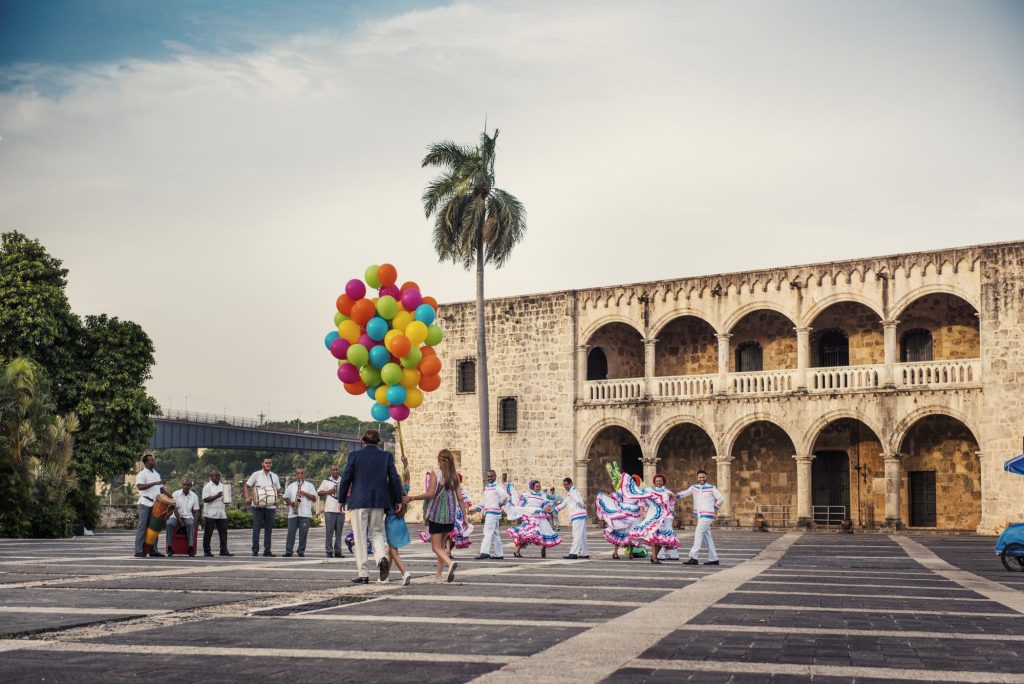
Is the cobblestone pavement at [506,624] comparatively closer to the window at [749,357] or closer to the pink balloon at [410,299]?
the pink balloon at [410,299]

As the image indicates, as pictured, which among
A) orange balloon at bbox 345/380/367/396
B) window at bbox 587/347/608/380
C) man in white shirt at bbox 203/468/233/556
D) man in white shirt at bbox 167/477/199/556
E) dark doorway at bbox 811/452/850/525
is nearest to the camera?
man in white shirt at bbox 167/477/199/556

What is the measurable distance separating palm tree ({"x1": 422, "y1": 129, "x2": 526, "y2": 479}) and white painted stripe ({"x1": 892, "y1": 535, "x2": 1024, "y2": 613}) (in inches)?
707

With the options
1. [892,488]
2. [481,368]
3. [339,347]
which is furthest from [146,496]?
[892,488]

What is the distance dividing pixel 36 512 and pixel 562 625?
21377 millimetres

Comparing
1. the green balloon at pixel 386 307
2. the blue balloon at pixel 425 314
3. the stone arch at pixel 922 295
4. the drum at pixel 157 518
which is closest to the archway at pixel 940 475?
the stone arch at pixel 922 295

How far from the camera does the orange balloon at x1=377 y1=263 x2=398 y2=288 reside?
850 inches

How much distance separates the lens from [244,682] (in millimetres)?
6199

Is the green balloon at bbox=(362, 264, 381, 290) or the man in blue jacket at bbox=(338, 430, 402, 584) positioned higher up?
the green balloon at bbox=(362, 264, 381, 290)

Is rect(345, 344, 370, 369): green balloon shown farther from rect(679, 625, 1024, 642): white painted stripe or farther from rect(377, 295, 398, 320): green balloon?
rect(679, 625, 1024, 642): white painted stripe

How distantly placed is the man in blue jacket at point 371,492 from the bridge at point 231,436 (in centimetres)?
3784

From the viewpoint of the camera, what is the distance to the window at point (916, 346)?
114 ft

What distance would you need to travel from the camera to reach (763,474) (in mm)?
37344

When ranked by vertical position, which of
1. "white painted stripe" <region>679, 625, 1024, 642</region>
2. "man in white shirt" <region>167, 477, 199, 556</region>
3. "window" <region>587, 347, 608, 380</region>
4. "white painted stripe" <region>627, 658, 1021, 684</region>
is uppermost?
"window" <region>587, 347, 608, 380</region>

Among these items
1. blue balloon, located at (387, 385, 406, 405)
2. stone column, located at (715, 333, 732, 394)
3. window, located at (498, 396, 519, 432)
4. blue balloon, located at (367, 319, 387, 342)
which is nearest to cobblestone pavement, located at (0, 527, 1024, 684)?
blue balloon, located at (387, 385, 406, 405)
